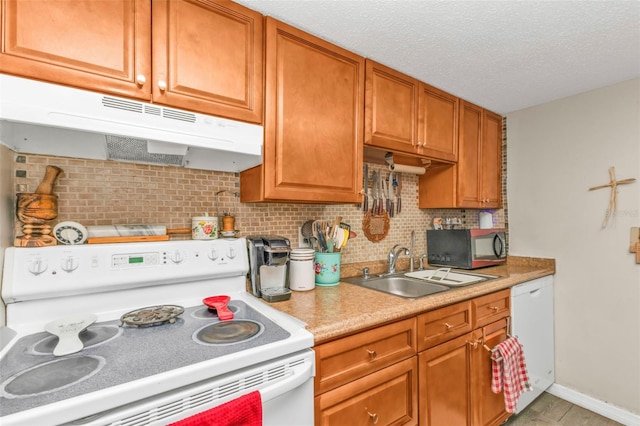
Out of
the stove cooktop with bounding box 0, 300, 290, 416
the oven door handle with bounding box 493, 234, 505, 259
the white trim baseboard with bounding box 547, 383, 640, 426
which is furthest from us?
the oven door handle with bounding box 493, 234, 505, 259

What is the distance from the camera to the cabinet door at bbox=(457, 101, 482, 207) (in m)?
2.18

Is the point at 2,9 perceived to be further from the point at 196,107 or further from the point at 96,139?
the point at 196,107

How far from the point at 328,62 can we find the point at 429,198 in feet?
4.30

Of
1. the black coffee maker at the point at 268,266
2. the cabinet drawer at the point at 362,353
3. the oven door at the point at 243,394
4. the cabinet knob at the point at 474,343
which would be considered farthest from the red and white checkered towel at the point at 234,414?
the cabinet knob at the point at 474,343

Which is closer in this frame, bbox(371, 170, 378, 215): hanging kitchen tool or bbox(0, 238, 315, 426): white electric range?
bbox(0, 238, 315, 426): white electric range

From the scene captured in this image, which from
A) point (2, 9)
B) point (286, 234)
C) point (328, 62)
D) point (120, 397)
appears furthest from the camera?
point (286, 234)

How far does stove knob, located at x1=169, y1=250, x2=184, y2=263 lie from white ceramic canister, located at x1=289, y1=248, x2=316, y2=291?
1.67 ft

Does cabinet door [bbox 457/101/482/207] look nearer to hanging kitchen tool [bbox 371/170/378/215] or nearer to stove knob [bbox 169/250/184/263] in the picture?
hanging kitchen tool [bbox 371/170/378/215]

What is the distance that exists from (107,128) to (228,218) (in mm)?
619

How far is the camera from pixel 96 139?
1050 millimetres

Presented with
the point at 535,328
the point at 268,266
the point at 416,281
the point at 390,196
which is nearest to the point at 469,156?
the point at 390,196

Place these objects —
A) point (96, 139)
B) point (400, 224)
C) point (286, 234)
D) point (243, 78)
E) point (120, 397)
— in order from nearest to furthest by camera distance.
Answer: point (120, 397), point (96, 139), point (243, 78), point (286, 234), point (400, 224)

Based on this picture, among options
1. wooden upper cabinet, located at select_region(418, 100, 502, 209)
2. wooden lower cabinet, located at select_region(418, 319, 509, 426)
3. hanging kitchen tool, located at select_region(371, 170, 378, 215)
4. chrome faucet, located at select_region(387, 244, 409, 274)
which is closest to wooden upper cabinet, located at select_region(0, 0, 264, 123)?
hanging kitchen tool, located at select_region(371, 170, 378, 215)

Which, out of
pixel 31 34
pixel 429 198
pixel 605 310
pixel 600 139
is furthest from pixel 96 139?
pixel 605 310
